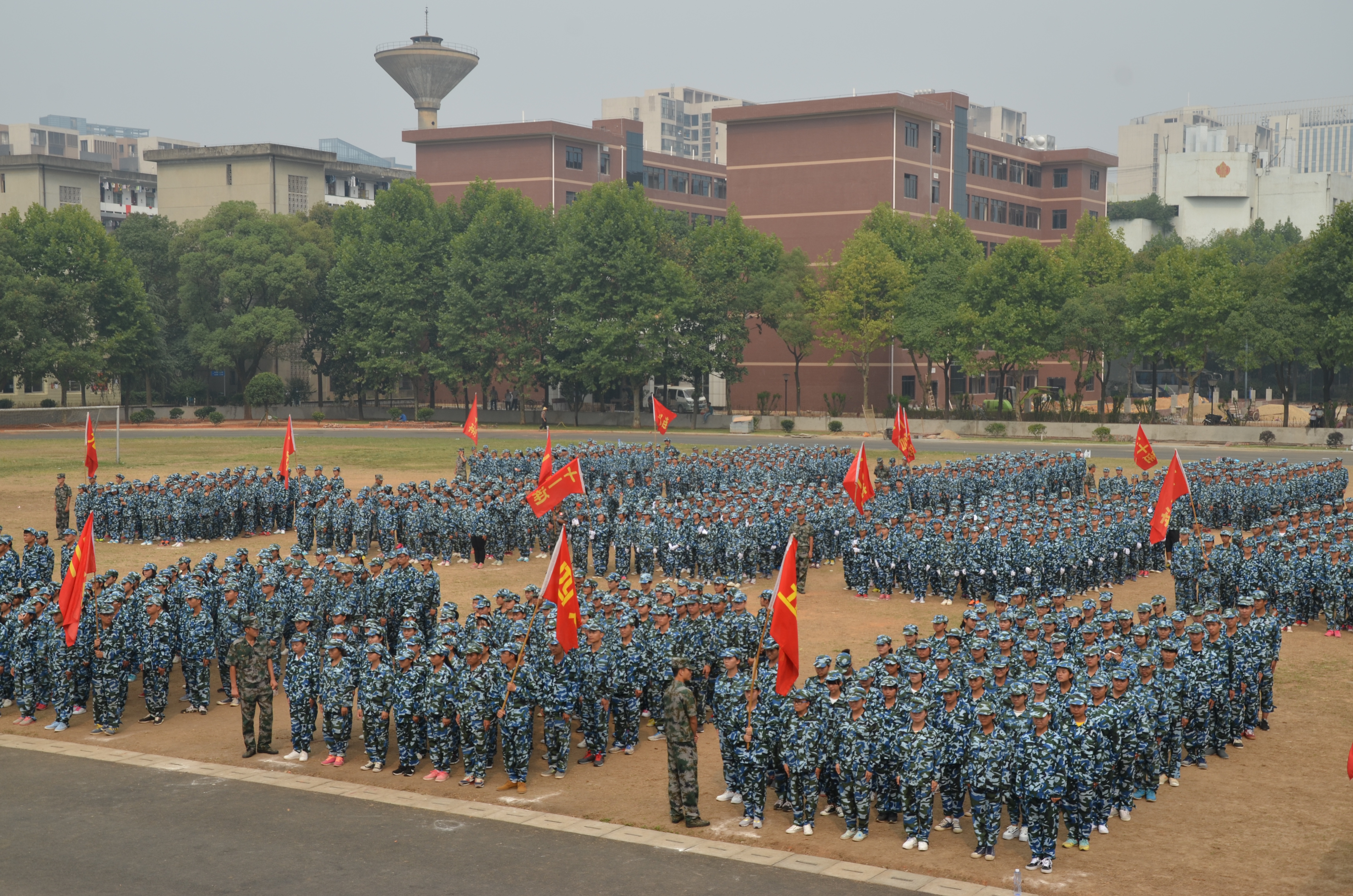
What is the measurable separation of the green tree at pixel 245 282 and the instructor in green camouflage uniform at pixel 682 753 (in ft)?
209

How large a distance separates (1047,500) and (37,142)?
168 metres

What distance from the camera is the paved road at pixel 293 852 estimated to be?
1081cm

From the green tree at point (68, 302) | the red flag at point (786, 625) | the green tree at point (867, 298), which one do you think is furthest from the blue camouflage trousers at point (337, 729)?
the green tree at point (68, 302)

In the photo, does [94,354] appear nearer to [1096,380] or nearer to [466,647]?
[466,647]

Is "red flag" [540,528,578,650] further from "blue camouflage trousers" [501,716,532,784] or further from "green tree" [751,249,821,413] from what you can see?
"green tree" [751,249,821,413]

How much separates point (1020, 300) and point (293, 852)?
58.3 metres

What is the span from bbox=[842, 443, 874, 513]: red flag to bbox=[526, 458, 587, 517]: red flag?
5522 mm

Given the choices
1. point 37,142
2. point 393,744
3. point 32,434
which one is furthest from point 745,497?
point 37,142

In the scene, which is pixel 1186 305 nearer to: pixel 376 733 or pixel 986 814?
pixel 986 814

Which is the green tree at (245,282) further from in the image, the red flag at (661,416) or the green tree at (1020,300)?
Answer: the red flag at (661,416)

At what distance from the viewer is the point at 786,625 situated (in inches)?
505

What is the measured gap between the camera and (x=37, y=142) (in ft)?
532

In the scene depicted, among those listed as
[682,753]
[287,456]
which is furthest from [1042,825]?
[287,456]

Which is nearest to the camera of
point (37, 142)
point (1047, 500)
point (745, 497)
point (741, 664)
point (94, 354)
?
point (741, 664)
